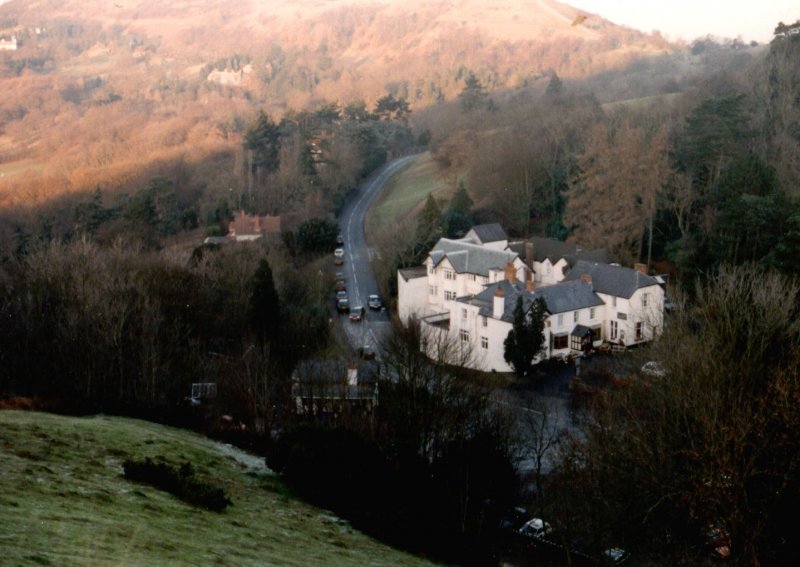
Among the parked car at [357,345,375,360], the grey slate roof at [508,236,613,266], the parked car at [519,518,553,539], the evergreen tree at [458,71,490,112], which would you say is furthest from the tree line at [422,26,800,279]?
the parked car at [519,518,553,539]

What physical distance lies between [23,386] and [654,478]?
698 inches

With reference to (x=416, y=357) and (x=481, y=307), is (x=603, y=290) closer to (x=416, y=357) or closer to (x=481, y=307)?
(x=481, y=307)

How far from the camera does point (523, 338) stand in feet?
100.0

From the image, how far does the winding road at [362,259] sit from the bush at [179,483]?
50.4ft

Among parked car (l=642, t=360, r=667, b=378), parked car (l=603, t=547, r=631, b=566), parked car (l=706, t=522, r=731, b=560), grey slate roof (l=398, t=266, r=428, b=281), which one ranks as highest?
parked car (l=642, t=360, r=667, b=378)

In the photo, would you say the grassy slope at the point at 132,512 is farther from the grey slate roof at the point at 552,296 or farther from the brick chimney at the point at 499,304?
the grey slate roof at the point at 552,296

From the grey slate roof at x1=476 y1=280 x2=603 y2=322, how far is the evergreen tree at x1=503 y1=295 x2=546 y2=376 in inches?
30.5

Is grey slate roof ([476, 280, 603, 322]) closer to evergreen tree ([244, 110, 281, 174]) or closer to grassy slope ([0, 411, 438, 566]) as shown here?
grassy slope ([0, 411, 438, 566])

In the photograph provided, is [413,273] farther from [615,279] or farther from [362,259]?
[362,259]

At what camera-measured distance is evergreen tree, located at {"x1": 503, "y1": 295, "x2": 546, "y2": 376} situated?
30.5 metres

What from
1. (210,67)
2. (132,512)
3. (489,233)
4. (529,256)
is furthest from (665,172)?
(210,67)

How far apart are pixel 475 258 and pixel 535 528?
20.6 metres

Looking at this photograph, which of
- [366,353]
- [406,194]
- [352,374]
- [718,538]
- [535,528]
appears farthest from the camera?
[406,194]

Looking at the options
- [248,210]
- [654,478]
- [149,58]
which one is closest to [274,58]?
[149,58]
